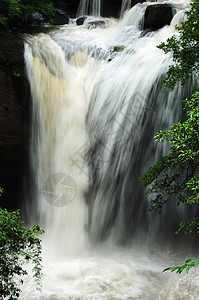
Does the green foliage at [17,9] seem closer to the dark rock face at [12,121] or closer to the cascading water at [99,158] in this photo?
the cascading water at [99,158]

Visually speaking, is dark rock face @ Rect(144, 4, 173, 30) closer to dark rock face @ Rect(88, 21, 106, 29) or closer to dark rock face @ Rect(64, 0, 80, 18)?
dark rock face @ Rect(88, 21, 106, 29)

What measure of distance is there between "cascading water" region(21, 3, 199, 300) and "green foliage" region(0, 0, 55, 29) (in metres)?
0.77

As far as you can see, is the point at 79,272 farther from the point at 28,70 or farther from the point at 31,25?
the point at 31,25

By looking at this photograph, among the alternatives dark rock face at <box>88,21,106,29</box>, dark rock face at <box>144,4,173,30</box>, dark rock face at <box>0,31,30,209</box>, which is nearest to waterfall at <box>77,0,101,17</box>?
dark rock face at <box>88,21,106,29</box>

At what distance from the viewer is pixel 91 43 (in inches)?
354

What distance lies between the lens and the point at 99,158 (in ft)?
22.7

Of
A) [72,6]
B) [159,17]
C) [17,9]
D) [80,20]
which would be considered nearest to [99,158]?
[17,9]

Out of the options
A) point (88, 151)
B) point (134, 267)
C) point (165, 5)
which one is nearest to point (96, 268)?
point (134, 267)

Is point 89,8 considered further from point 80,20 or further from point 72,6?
point 80,20

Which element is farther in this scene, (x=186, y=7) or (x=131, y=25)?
(x=131, y=25)

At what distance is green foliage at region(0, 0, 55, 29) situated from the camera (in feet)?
25.3

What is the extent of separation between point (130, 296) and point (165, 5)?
805 cm

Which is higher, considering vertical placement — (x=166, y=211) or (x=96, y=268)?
(x=166, y=211)

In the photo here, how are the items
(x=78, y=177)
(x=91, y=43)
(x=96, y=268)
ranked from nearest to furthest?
1. (x=96, y=268)
2. (x=78, y=177)
3. (x=91, y=43)
